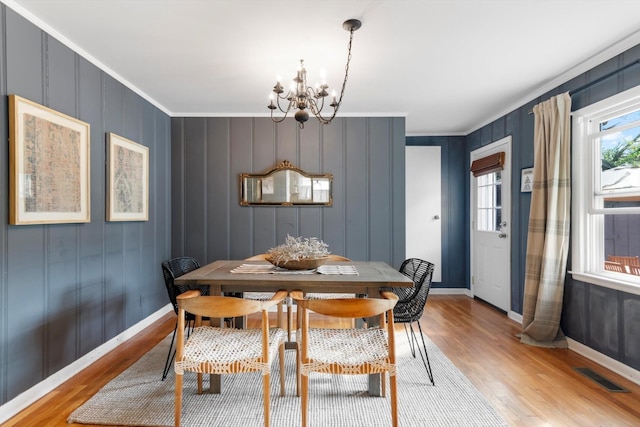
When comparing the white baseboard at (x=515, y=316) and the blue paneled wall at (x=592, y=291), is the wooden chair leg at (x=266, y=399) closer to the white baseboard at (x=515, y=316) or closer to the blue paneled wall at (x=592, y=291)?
the blue paneled wall at (x=592, y=291)

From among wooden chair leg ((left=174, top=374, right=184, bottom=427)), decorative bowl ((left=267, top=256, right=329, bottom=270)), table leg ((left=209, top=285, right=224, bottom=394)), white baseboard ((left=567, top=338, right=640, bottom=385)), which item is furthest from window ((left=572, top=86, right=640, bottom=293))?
wooden chair leg ((left=174, top=374, right=184, bottom=427))

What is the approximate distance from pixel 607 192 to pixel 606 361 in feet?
4.33

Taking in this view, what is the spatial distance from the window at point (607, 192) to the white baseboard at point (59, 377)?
4052 mm

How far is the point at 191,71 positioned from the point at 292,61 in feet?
3.04

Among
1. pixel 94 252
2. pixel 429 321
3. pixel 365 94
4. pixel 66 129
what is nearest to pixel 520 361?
pixel 429 321

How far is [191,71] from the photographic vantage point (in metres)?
3.05

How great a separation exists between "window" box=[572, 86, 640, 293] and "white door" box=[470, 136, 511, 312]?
3.68 feet

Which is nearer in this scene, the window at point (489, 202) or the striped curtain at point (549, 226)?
the striped curtain at point (549, 226)

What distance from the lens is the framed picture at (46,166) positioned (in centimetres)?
206

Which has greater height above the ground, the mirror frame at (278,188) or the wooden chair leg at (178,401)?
the mirror frame at (278,188)

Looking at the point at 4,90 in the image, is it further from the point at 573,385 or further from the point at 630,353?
the point at 630,353

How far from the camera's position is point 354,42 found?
2.53m

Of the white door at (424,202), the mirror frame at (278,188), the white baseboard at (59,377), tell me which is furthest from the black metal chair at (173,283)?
the white door at (424,202)

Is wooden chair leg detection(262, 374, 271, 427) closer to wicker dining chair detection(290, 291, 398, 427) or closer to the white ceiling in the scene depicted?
wicker dining chair detection(290, 291, 398, 427)
